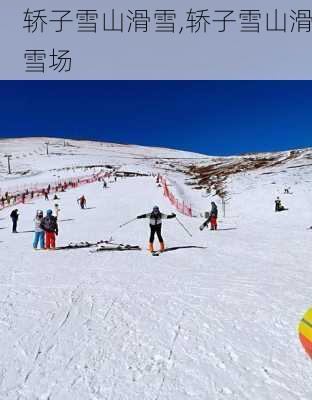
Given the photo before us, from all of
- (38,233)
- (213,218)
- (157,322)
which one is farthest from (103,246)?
(157,322)

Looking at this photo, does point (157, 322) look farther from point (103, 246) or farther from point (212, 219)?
point (212, 219)

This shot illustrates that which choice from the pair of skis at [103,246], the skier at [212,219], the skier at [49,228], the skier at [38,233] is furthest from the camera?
the skier at [212,219]

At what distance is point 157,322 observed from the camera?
712cm

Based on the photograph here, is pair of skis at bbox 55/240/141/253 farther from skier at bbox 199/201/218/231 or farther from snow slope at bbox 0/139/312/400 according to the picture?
skier at bbox 199/201/218/231

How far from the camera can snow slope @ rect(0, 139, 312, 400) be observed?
16.7ft

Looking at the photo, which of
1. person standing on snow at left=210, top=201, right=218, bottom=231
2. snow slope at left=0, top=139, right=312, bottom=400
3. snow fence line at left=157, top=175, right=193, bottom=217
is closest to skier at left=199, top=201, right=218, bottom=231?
person standing on snow at left=210, top=201, right=218, bottom=231

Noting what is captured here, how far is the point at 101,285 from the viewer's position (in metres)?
9.70

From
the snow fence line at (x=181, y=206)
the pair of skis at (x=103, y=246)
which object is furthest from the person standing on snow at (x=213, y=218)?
the snow fence line at (x=181, y=206)

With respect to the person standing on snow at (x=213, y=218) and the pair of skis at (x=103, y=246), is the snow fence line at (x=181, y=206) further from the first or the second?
the pair of skis at (x=103, y=246)

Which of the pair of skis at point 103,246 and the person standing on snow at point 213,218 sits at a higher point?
the person standing on snow at point 213,218

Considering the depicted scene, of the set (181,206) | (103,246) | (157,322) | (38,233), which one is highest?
(181,206)

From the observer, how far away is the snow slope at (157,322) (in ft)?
16.7

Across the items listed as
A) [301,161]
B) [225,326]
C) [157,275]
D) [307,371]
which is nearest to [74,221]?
[157,275]

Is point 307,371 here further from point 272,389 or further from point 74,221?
point 74,221
